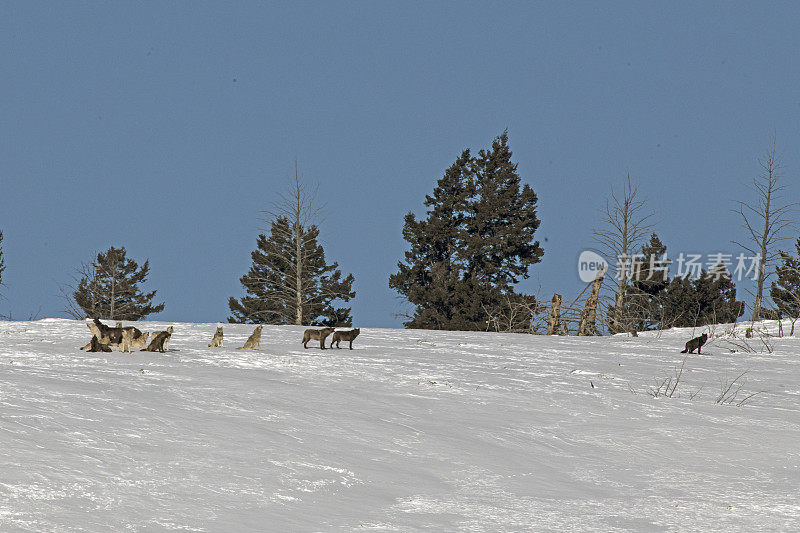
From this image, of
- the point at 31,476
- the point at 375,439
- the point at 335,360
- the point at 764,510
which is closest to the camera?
the point at 31,476

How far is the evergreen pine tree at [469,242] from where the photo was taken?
41469 mm

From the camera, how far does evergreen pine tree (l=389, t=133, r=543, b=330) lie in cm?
4147

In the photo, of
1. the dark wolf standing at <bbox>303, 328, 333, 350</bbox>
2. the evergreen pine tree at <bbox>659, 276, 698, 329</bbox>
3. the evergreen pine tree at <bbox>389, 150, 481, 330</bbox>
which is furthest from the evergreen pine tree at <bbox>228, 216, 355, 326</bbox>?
the dark wolf standing at <bbox>303, 328, 333, 350</bbox>

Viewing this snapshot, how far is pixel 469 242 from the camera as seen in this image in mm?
43125

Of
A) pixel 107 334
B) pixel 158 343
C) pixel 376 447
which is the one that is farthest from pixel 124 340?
pixel 376 447

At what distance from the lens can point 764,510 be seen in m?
3.95

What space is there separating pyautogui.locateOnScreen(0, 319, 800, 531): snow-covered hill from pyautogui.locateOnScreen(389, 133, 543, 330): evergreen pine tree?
32169 millimetres

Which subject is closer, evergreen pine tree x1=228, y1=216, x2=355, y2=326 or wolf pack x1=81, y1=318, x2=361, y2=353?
wolf pack x1=81, y1=318, x2=361, y2=353

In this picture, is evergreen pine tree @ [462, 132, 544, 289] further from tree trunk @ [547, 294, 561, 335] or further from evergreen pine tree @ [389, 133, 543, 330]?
tree trunk @ [547, 294, 561, 335]

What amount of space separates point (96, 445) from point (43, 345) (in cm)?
653

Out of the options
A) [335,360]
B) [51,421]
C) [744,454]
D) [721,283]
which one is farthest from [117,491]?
[721,283]

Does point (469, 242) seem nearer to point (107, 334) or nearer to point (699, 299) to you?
point (699, 299)

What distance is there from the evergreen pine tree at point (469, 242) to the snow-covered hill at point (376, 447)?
32169 mm

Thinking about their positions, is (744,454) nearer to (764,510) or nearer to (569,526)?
(764,510)
